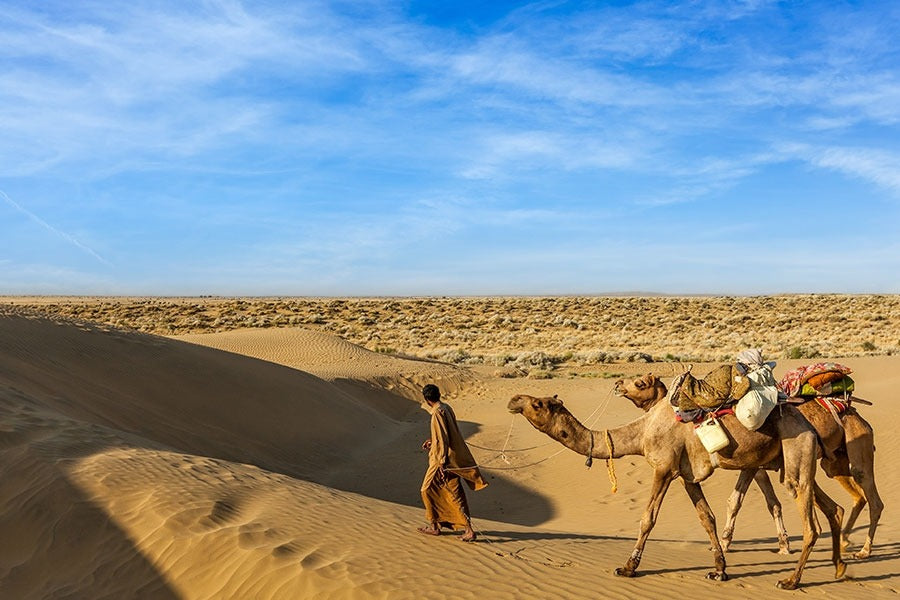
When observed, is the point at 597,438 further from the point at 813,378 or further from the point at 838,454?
the point at 838,454

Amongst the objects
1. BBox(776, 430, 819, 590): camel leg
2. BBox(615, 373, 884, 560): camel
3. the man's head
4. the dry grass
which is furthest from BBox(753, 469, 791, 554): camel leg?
the dry grass

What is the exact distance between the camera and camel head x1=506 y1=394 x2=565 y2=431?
8164mm

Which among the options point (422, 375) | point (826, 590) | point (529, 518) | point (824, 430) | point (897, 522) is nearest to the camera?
point (826, 590)

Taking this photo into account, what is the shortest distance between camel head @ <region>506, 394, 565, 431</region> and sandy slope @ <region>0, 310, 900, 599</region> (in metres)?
1.54

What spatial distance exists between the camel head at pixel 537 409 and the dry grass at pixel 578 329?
2360cm

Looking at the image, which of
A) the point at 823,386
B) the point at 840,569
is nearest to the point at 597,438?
the point at 840,569

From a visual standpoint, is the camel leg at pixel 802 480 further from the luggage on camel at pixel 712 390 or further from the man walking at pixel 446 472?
the man walking at pixel 446 472

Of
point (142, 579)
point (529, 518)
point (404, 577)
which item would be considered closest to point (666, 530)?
point (529, 518)

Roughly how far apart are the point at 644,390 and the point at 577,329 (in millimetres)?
44839

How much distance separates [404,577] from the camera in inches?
289

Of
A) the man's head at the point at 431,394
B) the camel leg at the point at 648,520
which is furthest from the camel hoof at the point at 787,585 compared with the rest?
the man's head at the point at 431,394

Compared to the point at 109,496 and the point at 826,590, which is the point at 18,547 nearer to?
the point at 109,496

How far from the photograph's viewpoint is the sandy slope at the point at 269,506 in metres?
7.66

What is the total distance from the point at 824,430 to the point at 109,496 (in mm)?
8957
